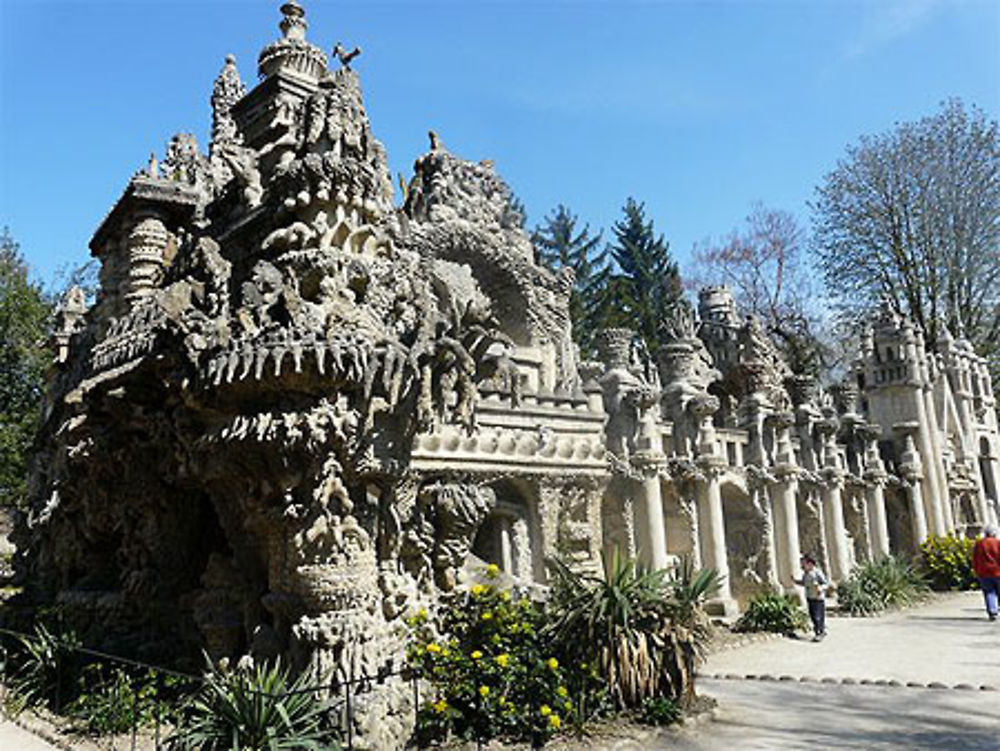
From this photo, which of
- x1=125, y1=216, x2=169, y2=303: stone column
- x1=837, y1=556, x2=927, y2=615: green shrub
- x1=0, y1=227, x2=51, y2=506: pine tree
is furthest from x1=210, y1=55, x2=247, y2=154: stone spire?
x1=837, y1=556, x2=927, y2=615: green shrub

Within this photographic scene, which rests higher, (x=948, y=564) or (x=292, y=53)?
(x=292, y=53)

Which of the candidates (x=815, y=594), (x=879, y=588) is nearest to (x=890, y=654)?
(x=815, y=594)

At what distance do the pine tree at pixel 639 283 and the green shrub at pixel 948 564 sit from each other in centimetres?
1710

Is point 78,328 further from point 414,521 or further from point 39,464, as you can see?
point 414,521

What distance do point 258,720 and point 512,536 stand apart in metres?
7.56

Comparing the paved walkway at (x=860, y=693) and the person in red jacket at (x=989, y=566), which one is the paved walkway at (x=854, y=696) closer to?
the paved walkway at (x=860, y=693)

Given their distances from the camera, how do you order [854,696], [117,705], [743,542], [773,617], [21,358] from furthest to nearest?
[21,358] < [743,542] < [773,617] < [117,705] < [854,696]

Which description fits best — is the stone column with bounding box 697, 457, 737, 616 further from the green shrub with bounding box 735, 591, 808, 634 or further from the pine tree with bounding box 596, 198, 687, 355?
the pine tree with bounding box 596, 198, 687, 355

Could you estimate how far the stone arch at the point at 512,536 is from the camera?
48.0ft

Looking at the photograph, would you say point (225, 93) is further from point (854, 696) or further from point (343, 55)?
point (854, 696)

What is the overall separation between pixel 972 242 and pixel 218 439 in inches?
1188

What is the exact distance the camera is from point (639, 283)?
144 feet

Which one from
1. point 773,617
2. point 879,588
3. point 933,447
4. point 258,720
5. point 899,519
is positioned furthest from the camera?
point 933,447

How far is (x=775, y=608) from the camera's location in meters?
15.8
